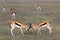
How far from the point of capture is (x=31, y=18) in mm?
16203

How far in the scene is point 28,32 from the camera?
12.7 m

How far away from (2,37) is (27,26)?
136cm

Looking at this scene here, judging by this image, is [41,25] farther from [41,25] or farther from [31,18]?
[31,18]

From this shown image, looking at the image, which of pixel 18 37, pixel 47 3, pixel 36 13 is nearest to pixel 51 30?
pixel 18 37

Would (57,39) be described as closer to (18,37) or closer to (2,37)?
(18,37)

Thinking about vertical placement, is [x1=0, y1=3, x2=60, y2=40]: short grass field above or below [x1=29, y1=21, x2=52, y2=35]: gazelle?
below

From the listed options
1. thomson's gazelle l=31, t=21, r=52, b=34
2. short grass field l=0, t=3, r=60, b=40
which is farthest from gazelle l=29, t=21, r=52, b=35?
short grass field l=0, t=3, r=60, b=40

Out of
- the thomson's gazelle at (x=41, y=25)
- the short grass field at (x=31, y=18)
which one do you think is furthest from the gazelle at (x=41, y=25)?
the short grass field at (x=31, y=18)

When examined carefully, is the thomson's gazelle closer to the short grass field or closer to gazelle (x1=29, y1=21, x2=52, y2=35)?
gazelle (x1=29, y1=21, x2=52, y2=35)

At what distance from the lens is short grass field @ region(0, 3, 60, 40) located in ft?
39.7

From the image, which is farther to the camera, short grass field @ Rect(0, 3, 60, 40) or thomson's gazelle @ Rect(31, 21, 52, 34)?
thomson's gazelle @ Rect(31, 21, 52, 34)

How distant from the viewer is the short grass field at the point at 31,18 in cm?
1210

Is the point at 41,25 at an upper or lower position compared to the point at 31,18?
upper

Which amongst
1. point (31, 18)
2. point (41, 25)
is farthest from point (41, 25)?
point (31, 18)
